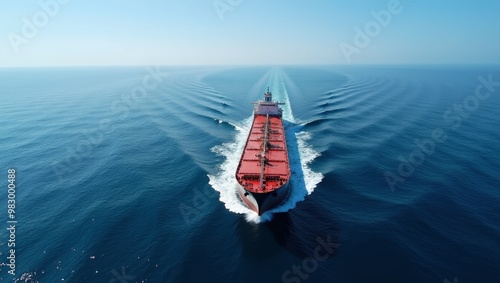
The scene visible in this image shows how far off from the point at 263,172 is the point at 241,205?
22.1 feet

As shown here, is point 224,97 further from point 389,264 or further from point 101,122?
point 389,264

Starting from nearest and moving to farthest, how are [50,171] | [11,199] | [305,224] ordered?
[305,224] → [11,199] → [50,171]

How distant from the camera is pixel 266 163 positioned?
4828 cm

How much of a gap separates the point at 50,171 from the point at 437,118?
107 m

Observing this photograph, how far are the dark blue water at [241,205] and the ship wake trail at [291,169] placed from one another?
1.13 ft

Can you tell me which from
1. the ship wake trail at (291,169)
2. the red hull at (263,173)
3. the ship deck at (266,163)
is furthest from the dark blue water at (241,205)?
the ship deck at (266,163)

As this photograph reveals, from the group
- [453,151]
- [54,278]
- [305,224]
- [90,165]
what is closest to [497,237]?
[305,224]

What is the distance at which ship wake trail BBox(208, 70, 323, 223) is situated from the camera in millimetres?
41344

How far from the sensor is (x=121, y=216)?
39.6 metres

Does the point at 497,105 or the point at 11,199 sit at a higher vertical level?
the point at 11,199

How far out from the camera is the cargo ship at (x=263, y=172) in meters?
38.6

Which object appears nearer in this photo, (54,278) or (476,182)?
(54,278)

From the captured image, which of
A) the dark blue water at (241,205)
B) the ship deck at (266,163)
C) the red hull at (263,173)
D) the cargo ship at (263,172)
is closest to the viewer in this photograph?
the dark blue water at (241,205)

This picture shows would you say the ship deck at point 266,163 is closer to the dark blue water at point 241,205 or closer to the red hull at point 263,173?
the red hull at point 263,173
